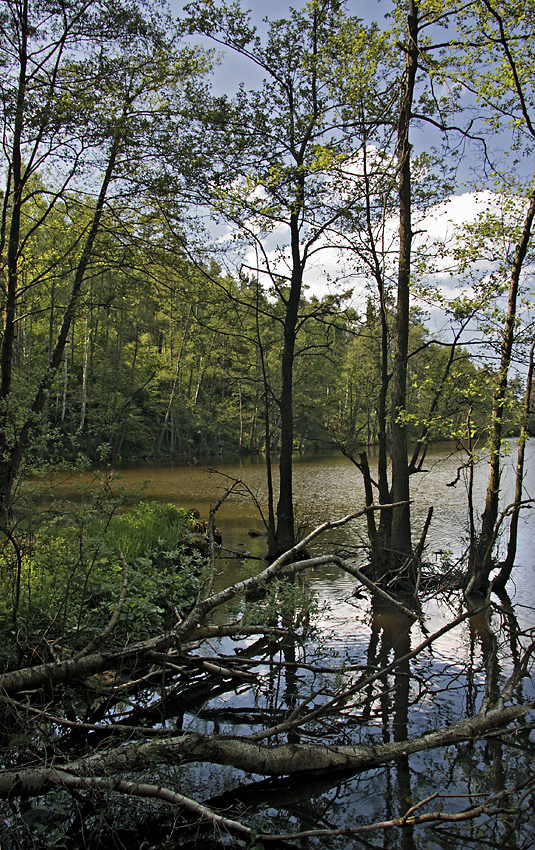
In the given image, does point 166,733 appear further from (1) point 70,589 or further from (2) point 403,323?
(2) point 403,323

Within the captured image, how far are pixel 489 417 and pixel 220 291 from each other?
6.43m

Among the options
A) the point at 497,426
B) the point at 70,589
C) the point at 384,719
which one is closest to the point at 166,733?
the point at 70,589

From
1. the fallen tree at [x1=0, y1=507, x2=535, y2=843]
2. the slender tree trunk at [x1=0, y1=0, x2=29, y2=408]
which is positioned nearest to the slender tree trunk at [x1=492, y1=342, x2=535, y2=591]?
the fallen tree at [x1=0, y1=507, x2=535, y2=843]

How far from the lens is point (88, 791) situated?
3383mm

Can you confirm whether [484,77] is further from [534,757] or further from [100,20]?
[534,757]

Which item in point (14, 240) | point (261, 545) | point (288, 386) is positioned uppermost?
point (14, 240)

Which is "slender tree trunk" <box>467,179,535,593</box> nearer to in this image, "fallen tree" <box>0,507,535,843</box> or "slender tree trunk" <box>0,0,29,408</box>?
"fallen tree" <box>0,507,535,843</box>

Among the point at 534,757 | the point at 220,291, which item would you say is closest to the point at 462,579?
the point at 534,757

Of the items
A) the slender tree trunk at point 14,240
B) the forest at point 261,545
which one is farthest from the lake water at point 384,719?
the slender tree trunk at point 14,240

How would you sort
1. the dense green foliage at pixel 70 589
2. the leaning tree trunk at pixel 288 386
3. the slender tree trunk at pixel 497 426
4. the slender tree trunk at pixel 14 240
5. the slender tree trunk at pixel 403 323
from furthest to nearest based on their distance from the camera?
the leaning tree trunk at pixel 288 386
the slender tree trunk at pixel 403 323
the slender tree trunk at pixel 497 426
the slender tree trunk at pixel 14 240
the dense green foliage at pixel 70 589

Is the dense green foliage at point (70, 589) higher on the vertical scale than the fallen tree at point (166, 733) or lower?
higher

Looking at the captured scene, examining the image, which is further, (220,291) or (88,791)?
(220,291)

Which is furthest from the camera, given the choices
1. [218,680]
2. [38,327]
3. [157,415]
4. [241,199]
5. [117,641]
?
[157,415]

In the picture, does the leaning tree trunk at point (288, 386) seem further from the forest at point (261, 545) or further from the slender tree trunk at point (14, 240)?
the slender tree trunk at point (14, 240)
